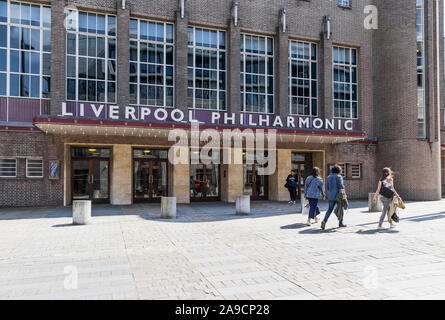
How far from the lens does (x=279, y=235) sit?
9000 millimetres

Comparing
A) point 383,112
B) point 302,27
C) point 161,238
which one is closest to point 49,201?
point 161,238

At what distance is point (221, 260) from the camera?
6.46 meters

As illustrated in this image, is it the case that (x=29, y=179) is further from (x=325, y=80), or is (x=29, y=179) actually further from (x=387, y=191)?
(x=325, y=80)

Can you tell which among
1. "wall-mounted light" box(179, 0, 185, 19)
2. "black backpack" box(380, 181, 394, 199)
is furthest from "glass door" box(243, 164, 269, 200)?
"black backpack" box(380, 181, 394, 199)

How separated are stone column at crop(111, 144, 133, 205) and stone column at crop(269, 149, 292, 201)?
8.30 metres

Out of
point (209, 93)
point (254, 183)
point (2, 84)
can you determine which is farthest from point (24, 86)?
point (254, 183)

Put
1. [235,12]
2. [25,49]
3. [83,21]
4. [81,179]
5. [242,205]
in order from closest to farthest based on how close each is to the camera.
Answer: [242,205] < [25,49] < [83,21] < [81,179] < [235,12]

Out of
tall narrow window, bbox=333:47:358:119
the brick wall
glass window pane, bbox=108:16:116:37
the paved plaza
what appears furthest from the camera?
tall narrow window, bbox=333:47:358:119

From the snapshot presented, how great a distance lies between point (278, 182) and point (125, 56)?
1101 cm

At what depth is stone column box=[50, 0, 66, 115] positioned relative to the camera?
16359mm

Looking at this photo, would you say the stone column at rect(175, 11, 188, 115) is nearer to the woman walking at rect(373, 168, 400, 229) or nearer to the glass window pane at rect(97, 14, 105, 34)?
the glass window pane at rect(97, 14, 105, 34)

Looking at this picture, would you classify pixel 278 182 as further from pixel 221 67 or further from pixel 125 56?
pixel 125 56

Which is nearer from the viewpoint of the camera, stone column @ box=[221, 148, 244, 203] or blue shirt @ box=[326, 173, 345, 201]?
blue shirt @ box=[326, 173, 345, 201]

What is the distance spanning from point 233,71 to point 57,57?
916 centimetres
